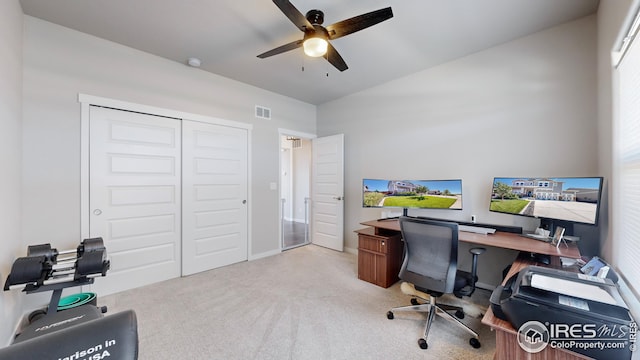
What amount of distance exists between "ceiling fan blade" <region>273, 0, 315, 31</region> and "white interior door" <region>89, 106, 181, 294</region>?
222cm

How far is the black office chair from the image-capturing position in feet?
6.36

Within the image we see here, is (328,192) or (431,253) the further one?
(328,192)

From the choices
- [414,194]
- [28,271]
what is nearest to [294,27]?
[414,194]

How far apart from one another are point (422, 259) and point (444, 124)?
6.38 ft

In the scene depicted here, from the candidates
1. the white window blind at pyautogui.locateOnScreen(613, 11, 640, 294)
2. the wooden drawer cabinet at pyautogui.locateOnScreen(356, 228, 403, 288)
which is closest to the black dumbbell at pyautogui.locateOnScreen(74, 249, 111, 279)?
the wooden drawer cabinet at pyautogui.locateOnScreen(356, 228, 403, 288)

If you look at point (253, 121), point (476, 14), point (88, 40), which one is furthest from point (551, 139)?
point (88, 40)

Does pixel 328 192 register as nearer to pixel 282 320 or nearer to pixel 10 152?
pixel 282 320

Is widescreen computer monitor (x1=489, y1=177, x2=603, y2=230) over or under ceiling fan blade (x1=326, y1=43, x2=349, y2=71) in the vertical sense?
under

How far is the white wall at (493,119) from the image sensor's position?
2.34 meters

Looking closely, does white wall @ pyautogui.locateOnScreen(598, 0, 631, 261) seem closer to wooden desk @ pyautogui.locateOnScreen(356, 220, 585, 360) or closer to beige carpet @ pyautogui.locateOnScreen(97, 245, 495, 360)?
wooden desk @ pyautogui.locateOnScreen(356, 220, 585, 360)

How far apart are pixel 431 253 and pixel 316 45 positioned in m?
2.02

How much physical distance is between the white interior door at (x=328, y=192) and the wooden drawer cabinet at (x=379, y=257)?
3.78 ft

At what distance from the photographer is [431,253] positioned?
2.04 meters

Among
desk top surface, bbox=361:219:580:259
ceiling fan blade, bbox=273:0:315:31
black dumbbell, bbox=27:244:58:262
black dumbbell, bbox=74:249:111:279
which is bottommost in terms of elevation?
black dumbbell, bbox=74:249:111:279
